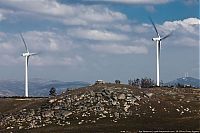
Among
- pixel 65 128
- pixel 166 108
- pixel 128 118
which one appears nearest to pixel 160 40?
pixel 166 108

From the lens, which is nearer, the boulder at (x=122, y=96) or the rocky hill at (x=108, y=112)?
the rocky hill at (x=108, y=112)

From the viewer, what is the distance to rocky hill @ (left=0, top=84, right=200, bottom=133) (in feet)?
429

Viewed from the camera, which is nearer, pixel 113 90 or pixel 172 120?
pixel 172 120

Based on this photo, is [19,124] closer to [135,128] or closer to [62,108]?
[62,108]

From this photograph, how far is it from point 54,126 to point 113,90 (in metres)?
38.2

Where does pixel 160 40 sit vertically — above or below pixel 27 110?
above

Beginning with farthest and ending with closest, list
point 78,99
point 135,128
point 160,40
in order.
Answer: point 160,40
point 78,99
point 135,128

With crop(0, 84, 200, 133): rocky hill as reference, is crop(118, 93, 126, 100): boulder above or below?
above

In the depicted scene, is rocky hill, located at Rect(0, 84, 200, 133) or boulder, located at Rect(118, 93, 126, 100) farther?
boulder, located at Rect(118, 93, 126, 100)

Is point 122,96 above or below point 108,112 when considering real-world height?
above

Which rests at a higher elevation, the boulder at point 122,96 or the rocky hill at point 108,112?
the boulder at point 122,96

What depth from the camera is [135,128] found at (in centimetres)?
12362

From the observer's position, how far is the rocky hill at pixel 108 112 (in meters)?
131

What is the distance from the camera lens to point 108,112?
148m
